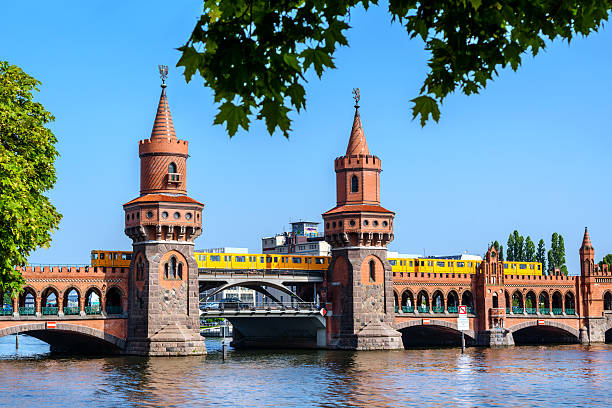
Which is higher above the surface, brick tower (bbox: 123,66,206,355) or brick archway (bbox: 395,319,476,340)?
brick tower (bbox: 123,66,206,355)

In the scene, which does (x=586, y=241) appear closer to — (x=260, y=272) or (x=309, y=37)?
(x=260, y=272)

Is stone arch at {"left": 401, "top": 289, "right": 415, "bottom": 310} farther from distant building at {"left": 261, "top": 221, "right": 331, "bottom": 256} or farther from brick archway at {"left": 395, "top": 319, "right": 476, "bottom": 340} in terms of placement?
distant building at {"left": 261, "top": 221, "right": 331, "bottom": 256}

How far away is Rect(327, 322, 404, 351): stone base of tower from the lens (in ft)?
256

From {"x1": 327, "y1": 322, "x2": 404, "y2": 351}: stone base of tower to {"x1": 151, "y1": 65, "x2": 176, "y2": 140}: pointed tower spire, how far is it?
24186 millimetres

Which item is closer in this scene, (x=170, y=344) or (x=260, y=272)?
(x=170, y=344)

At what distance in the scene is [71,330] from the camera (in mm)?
69938

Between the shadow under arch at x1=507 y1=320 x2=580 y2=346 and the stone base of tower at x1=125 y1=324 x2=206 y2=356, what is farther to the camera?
the shadow under arch at x1=507 y1=320 x2=580 y2=346

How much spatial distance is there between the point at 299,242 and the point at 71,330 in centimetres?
8250

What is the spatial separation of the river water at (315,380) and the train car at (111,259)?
855cm

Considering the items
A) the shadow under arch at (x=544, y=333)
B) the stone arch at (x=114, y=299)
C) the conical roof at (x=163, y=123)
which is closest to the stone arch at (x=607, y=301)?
the shadow under arch at (x=544, y=333)

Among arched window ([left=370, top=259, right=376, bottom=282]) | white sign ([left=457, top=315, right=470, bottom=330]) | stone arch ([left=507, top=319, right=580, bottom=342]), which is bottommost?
stone arch ([left=507, top=319, right=580, bottom=342])

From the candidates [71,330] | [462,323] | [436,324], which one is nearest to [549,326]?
[462,323]

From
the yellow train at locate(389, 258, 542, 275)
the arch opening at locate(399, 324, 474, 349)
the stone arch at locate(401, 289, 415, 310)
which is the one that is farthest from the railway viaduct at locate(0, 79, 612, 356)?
the yellow train at locate(389, 258, 542, 275)

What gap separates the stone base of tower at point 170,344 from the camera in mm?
69062
